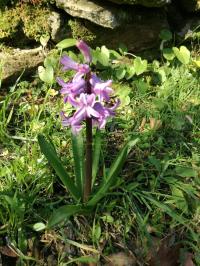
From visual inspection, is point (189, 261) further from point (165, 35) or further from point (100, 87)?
point (165, 35)

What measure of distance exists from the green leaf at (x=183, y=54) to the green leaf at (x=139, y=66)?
236 millimetres

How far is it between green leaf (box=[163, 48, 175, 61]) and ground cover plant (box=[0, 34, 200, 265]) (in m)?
0.06

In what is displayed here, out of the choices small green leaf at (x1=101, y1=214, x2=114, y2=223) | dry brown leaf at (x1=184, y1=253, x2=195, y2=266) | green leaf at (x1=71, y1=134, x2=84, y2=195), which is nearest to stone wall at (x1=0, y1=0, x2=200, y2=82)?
green leaf at (x1=71, y1=134, x2=84, y2=195)

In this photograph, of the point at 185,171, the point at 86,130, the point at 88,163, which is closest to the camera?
the point at 86,130

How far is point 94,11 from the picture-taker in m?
2.77

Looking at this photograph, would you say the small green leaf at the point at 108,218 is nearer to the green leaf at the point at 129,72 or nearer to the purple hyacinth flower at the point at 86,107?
the purple hyacinth flower at the point at 86,107

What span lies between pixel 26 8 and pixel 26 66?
34 centimetres

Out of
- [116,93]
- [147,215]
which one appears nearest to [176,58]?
[116,93]

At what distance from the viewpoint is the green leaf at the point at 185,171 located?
2.22 meters

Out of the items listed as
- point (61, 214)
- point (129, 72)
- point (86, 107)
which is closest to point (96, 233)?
point (61, 214)

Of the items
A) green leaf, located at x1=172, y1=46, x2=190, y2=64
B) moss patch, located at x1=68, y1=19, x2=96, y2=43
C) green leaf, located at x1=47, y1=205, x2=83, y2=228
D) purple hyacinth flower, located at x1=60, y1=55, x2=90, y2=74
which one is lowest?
green leaf, located at x1=47, y1=205, x2=83, y2=228

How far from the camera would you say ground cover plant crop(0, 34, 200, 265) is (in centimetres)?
198

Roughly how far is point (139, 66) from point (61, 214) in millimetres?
1262

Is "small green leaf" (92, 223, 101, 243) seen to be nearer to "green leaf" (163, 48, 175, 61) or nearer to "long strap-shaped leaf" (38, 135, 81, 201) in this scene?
"long strap-shaped leaf" (38, 135, 81, 201)
